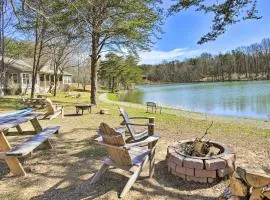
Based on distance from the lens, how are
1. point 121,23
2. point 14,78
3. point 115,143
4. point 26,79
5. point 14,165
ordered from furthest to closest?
point 26,79
point 14,78
point 121,23
point 14,165
point 115,143

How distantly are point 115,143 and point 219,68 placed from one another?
106969 mm

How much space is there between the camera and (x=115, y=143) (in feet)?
13.1

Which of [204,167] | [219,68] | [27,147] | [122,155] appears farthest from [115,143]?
[219,68]

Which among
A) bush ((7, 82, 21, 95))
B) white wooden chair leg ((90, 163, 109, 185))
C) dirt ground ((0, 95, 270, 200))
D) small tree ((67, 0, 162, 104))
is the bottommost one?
dirt ground ((0, 95, 270, 200))

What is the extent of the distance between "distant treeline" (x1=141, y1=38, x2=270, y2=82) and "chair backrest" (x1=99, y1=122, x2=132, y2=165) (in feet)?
310

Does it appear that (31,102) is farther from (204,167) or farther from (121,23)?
(204,167)

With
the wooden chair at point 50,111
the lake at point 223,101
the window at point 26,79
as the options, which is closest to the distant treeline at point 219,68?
the lake at point 223,101

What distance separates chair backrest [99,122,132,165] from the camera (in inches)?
155

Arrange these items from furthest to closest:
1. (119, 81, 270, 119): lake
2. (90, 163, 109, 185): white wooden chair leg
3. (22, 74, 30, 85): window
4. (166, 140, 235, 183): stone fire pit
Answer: (22, 74, 30, 85): window < (119, 81, 270, 119): lake < (90, 163, 109, 185): white wooden chair leg < (166, 140, 235, 183): stone fire pit

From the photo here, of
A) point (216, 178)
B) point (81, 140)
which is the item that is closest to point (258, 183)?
point (216, 178)

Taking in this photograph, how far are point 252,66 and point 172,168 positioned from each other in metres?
100

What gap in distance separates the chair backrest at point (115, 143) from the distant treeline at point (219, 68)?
9439 centimetres

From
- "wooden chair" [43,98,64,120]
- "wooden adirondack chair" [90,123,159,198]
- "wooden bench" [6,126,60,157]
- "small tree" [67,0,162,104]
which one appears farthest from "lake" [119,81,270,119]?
"wooden bench" [6,126,60,157]

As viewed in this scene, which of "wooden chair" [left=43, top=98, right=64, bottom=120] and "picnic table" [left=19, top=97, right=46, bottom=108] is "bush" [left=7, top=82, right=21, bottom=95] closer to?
"picnic table" [left=19, top=97, right=46, bottom=108]
